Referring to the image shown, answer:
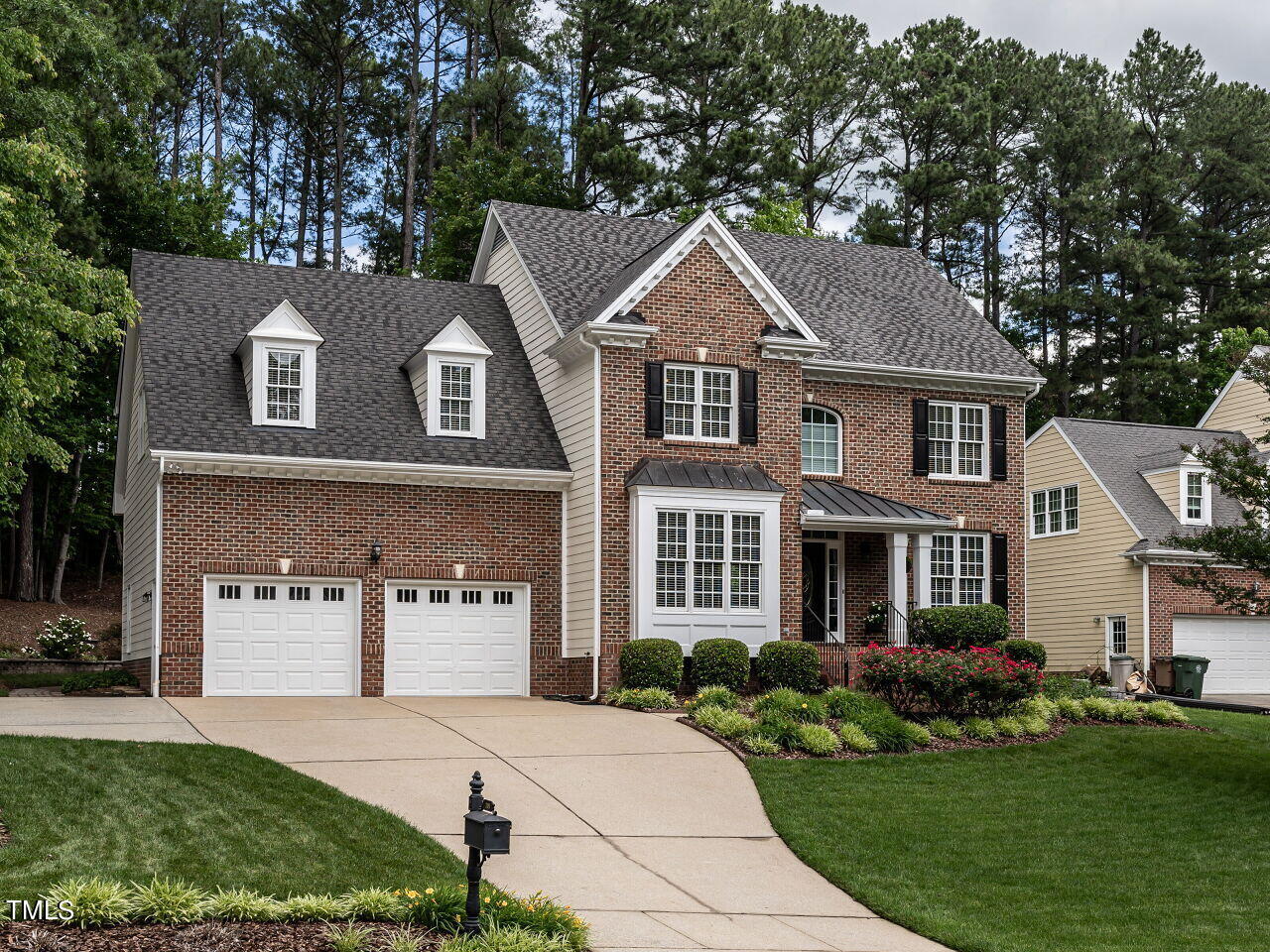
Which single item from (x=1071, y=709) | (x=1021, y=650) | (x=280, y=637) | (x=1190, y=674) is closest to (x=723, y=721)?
(x=1071, y=709)

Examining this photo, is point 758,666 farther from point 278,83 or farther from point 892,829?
point 278,83

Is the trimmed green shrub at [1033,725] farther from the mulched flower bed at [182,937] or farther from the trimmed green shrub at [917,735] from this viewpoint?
the mulched flower bed at [182,937]

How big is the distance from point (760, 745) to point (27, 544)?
1127 inches

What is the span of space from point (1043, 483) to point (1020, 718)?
16700 mm

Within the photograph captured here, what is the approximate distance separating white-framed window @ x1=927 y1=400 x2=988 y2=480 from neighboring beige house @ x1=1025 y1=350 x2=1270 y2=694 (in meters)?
5.43

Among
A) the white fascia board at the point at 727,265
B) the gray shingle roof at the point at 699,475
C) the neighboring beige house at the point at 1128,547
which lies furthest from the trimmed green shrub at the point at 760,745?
the neighboring beige house at the point at 1128,547

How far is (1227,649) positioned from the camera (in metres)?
31.7

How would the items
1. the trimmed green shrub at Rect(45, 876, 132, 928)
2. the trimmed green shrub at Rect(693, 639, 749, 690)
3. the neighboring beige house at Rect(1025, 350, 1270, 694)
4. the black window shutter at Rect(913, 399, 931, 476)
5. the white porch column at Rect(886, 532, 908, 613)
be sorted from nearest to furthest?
1. the trimmed green shrub at Rect(45, 876, 132, 928)
2. the trimmed green shrub at Rect(693, 639, 749, 690)
3. the white porch column at Rect(886, 532, 908, 613)
4. the black window shutter at Rect(913, 399, 931, 476)
5. the neighboring beige house at Rect(1025, 350, 1270, 694)

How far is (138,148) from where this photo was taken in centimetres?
3991

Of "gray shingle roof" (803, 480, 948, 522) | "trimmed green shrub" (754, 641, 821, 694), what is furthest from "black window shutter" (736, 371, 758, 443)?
"trimmed green shrub" (754, 641, 821, 694)

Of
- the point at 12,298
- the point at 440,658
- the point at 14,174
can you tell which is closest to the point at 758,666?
the point at 440,658

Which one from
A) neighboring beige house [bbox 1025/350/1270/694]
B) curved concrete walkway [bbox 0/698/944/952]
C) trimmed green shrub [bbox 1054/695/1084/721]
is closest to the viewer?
curved concrete walkway [bbox 0/698/944/952]

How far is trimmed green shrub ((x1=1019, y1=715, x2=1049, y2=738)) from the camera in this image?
63.8 ft

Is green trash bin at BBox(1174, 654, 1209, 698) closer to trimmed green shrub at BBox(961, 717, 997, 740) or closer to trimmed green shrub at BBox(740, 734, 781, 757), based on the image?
trimmed green shrub at BBox(961, 717, 997, 740)
